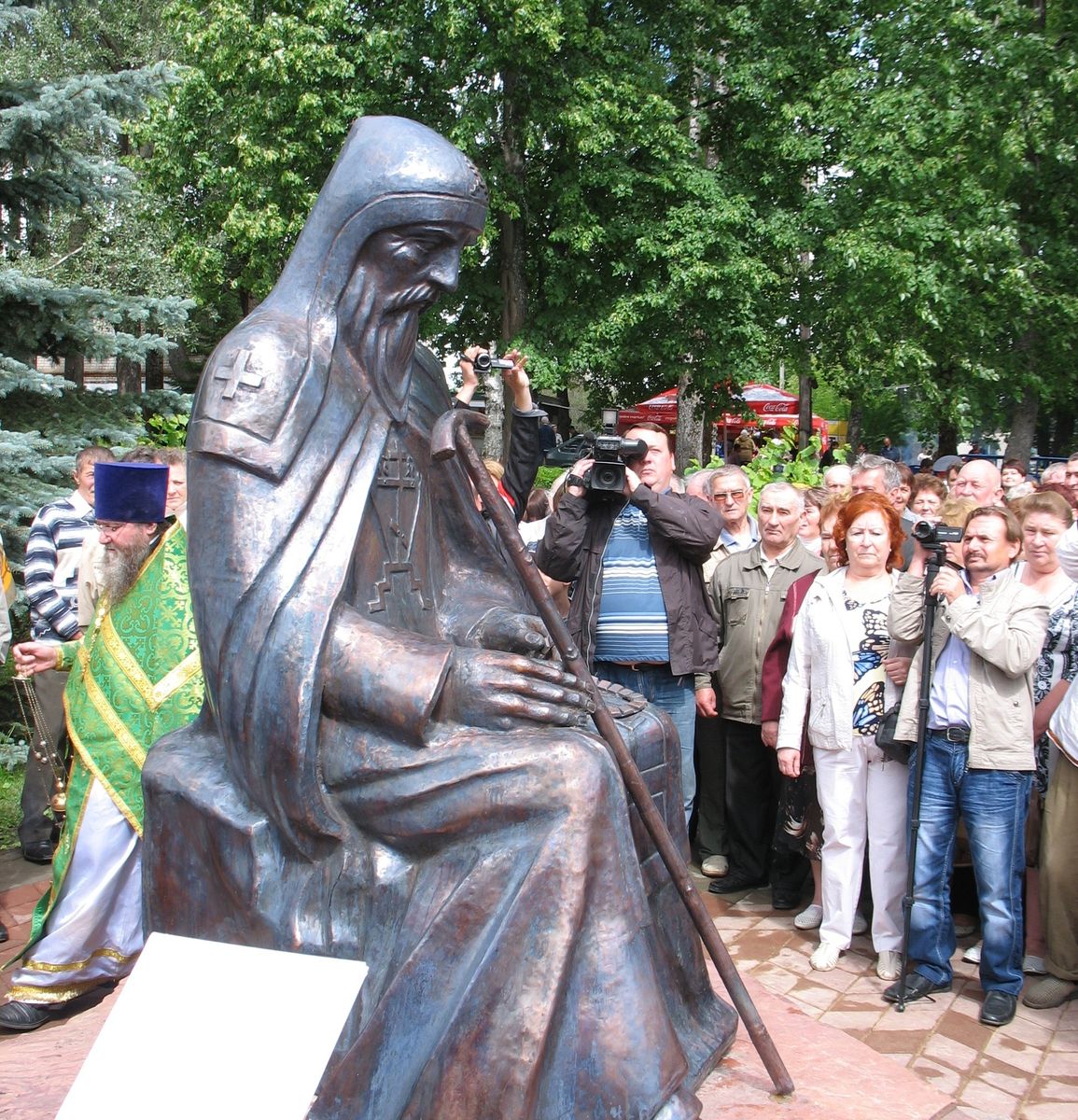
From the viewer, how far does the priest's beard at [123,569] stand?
167 inches

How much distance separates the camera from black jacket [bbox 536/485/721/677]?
5.01 m

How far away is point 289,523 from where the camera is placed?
2.53 m

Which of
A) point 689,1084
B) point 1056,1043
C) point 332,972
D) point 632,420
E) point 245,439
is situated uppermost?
point 632,420

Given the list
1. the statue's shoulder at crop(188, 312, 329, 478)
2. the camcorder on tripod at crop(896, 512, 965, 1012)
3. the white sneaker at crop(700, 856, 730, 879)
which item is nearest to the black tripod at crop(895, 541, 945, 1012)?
the camcorder on tripod at crop(896, 512, 965, 1012)

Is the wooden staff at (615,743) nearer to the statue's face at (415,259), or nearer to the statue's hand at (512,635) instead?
the statue's hand at (512,635)

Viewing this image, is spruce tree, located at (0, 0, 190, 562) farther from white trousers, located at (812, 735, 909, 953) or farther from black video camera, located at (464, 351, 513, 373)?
white trousers, located at (812, 735, 909, 953)

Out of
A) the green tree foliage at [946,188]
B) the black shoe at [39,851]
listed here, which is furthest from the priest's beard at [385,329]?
the green tree foliage at [946,188]

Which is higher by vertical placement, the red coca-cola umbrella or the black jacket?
the red coca-cola umbrella

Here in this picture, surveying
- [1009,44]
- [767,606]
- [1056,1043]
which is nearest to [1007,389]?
[1009,44]

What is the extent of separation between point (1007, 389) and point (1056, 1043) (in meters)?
16.2

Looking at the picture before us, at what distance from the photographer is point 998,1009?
4293 mm

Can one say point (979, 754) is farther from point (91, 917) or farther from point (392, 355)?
point (91, 917)

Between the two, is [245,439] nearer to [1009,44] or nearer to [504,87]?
[504,87]

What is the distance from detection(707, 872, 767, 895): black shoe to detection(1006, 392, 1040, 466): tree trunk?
14.8 metres
